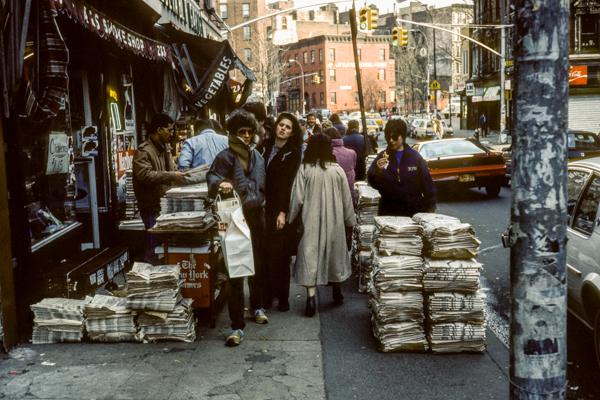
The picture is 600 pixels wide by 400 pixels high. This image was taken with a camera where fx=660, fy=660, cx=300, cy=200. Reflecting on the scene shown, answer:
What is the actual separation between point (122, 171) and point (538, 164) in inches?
329

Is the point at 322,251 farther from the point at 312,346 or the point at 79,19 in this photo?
the point at 79,19

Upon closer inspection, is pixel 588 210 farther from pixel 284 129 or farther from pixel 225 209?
pixel 225 209

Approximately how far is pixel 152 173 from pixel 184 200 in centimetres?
91

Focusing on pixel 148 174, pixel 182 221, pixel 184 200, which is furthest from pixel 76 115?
pixel 182 221

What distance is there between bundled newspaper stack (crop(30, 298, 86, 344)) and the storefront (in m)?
0.15

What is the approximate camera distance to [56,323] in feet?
19.4

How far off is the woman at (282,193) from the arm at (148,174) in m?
1.17

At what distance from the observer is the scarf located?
6.10 m

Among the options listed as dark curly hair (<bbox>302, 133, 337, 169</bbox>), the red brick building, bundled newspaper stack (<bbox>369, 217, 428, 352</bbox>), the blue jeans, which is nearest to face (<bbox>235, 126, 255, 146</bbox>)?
dark curly hair (<bbox>302, 133, 337, 169</bbox>)

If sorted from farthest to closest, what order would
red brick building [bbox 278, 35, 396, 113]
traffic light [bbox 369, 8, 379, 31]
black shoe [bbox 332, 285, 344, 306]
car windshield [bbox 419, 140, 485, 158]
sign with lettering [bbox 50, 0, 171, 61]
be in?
red brick building [bbox 278, 35, 396, 113] → traffic light [bbox 369, 8, 379, 31] → car windshield [bbox 419, 140, 485, 158] → black shoe [bbox 332, 285, 344, 306] → sign with lettering [bbox 50, 0, 171, 61]

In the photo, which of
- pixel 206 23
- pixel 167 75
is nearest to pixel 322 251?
pixel 167 75

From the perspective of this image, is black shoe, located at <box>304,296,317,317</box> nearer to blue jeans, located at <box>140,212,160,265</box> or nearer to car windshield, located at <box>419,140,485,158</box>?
blue jeans, located at <box>140,212,160,265</box>

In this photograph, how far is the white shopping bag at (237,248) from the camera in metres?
5.69

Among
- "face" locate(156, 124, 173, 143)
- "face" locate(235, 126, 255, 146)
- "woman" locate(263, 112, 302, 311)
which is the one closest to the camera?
"face" locate(235, 126, 255, 146)
